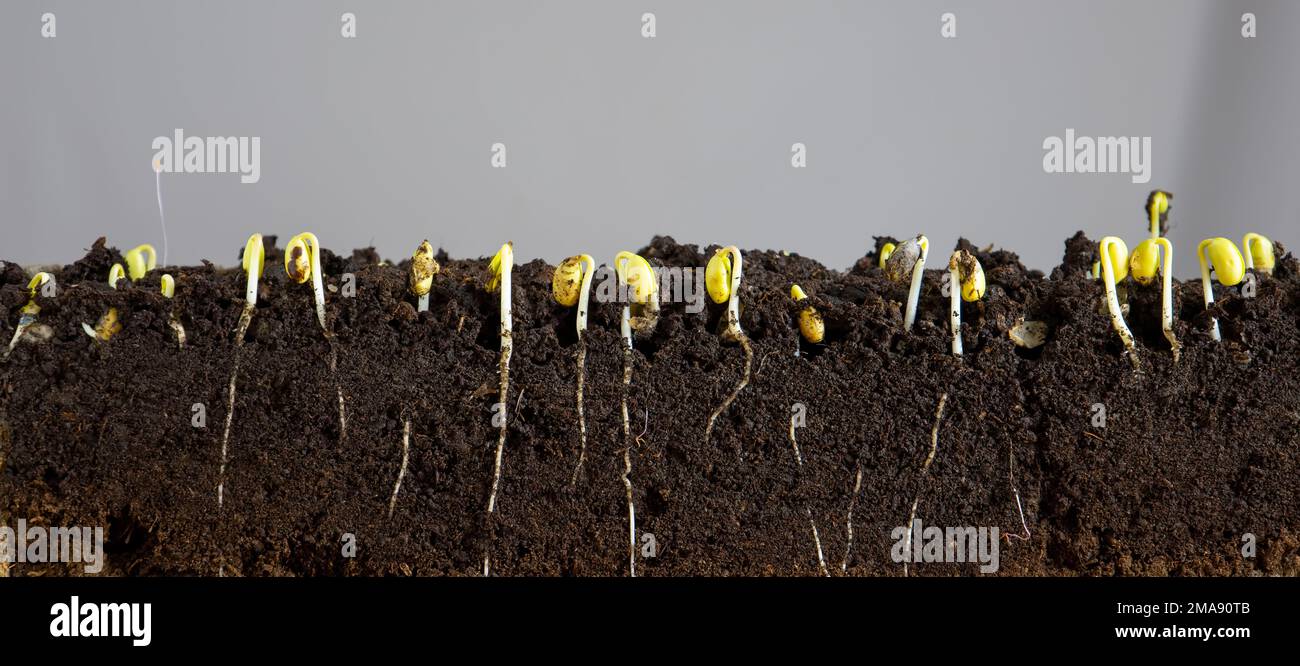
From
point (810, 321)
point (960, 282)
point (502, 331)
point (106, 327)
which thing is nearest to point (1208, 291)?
point (960, 282)

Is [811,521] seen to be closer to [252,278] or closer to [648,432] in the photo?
[648,432]

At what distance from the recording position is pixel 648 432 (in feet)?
3.43

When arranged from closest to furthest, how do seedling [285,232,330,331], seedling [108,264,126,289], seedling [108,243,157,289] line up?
seedling [285,232,330,331], seedling [108,264,126,289], seedling [108,243,157,289]

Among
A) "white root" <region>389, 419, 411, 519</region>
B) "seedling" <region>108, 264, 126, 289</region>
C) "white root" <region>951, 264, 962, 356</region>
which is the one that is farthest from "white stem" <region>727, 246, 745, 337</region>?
"seedling" <region>108, 264, 126, 289</region>

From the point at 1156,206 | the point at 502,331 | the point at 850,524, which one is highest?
the point at 1156,206

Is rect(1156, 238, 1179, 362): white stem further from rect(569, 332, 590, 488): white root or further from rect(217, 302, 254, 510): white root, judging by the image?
rect(217, 302, 254, 510): white root

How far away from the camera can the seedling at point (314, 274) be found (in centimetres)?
99

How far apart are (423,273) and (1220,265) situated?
32.5 inches

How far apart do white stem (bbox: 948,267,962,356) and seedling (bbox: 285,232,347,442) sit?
63 centimetres

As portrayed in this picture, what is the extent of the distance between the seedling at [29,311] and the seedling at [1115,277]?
1.08m

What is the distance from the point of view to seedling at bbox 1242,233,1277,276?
114cm

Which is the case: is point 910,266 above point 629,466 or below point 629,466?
above

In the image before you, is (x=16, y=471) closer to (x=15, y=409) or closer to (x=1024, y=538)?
(x=15, y=409)

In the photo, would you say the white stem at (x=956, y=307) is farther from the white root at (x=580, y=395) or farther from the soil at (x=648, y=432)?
the white root at (x=580, y=395)
